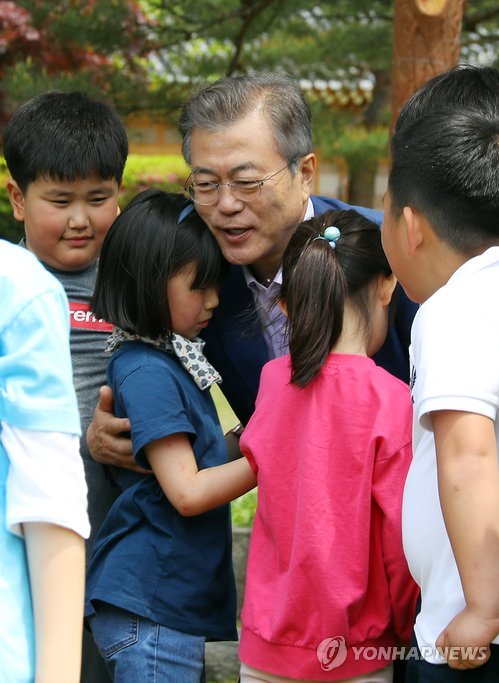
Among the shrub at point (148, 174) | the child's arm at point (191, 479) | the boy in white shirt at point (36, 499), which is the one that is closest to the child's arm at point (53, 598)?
the boy in white shirt at point (36, 499)

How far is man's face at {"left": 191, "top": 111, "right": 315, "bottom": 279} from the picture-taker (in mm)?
2643

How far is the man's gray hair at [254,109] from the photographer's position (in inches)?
108

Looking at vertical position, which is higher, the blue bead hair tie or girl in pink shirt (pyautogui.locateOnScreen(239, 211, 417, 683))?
the blue bead hair tie

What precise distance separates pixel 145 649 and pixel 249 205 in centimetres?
113

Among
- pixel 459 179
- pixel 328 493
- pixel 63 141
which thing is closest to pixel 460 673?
pixel 328 493

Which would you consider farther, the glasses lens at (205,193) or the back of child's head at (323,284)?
the glasses lens at (205,193)

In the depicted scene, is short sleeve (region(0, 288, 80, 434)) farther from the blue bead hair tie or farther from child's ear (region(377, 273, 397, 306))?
child's ear (region(377, 273, 397, 306))

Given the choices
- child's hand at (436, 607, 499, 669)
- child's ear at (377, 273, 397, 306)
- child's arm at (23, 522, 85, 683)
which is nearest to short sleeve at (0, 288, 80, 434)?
child's arm at (23, 522, 85, 683)

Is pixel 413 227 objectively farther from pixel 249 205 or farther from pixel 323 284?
pixel 249 205

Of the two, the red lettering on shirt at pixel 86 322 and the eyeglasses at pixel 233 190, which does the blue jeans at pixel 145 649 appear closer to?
the red lettering on shirt at pixel 86 322

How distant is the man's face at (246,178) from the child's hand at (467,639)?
1190mm

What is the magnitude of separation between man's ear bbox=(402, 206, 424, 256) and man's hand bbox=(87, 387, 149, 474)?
89 centimetres

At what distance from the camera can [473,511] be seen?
5.42 ft

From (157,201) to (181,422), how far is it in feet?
1.98
